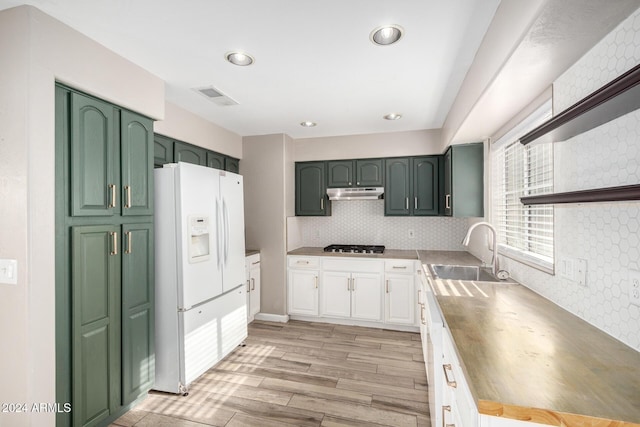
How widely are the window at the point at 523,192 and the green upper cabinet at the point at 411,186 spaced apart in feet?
2.96

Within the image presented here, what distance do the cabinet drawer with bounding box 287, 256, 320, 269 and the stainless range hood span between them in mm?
892

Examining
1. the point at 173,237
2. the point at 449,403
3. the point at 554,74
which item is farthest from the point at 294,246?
the point at 554,74

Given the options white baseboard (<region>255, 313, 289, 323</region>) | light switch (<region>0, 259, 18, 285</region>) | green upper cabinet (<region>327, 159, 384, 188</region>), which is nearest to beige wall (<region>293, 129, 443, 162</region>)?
green upper cabinet (<region>327, 159, 384, 188</region>)

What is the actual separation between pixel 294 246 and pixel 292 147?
4.60 ft

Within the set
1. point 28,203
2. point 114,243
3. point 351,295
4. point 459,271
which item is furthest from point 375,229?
point 28,203

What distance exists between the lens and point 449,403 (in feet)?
4.39

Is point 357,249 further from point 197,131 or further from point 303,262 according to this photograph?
point 197,131

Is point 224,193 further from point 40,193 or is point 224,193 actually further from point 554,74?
point 554,74

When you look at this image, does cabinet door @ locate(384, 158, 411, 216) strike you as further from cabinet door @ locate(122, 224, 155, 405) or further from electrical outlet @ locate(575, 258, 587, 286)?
cabinet door @ locate(122, 224, 155, 405)

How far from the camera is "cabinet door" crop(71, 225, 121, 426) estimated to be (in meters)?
1.76

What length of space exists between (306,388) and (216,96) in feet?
8.53

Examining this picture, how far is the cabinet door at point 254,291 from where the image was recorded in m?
3.80

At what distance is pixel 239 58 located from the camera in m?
2.00

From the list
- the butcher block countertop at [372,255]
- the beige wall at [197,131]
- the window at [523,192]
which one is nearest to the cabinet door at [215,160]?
the beige wall at [197,131]
